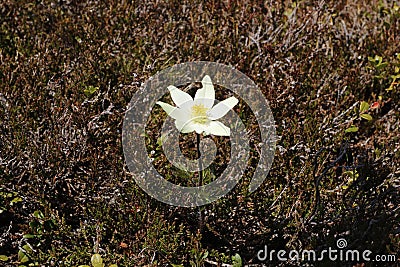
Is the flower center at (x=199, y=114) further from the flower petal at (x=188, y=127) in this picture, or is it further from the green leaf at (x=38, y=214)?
the green leaf at (x=38, y=214)

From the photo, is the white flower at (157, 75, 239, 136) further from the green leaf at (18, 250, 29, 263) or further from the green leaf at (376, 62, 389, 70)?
the green leaf at (376, 62, 389, 70)

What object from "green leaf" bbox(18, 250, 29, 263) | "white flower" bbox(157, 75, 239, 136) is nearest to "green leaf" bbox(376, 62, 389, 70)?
"white flower" bbox(157, 75, 239, 136)

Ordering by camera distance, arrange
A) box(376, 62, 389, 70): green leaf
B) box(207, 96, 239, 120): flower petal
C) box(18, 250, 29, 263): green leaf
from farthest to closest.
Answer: box(376, 62, 389, 70): green leaf, box(18, 250, 29, 263): green leaf, box(207, 96, 239, 120): flower petal

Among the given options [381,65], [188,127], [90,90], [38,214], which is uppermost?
[381,65]

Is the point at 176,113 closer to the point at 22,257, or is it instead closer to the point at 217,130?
the point at 217,130

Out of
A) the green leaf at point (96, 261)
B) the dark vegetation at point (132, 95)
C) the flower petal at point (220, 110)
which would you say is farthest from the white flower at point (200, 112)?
the green leaf at point (96, 261)

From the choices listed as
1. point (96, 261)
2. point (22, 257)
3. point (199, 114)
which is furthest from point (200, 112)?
point (22, 257)
